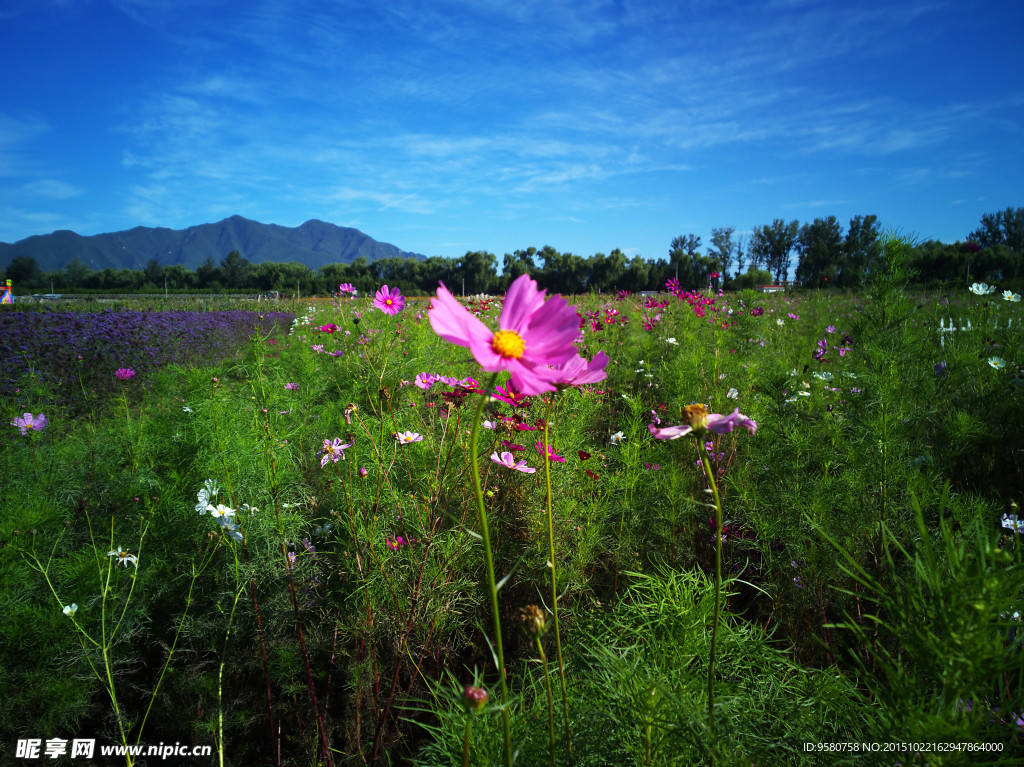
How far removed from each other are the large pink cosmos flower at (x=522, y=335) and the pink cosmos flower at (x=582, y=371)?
0.09 feet

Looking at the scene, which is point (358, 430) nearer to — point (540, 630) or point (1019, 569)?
point (540, 630)

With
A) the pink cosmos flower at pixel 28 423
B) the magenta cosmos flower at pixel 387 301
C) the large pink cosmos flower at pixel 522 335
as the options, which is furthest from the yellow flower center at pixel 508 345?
the pink cosmos flower at pixel 28 423

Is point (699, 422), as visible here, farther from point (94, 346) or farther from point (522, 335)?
point (94, 346)

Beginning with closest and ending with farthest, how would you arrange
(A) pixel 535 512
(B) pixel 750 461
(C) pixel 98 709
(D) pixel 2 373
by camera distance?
(C) pixel 98 709 < (A) pixel 535 512 < (B) pixel 750 461 < (D) pixel 2 373

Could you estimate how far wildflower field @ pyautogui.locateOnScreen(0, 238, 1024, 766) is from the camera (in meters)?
0.69

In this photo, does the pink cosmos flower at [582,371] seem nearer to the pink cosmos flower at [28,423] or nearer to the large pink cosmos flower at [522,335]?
the large pink cosmos flower at [522,335]

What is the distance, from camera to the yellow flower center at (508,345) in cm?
58

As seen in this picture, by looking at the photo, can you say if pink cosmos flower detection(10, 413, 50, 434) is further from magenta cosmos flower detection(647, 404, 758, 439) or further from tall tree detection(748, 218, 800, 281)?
tall tree detection(748, 218, 800, 281)

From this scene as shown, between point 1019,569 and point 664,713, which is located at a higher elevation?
point 1019,569

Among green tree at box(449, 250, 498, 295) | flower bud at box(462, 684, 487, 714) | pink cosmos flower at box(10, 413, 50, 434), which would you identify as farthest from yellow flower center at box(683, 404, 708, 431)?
green tree at box(449, 250, 498, 295)

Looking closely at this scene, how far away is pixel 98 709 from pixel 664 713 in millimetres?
1718

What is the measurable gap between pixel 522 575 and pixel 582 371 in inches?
52.5

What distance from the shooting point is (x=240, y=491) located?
1662 millimetres

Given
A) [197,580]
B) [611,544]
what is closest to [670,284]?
[611,544]
